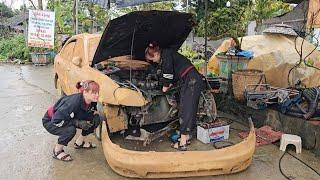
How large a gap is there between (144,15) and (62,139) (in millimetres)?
2176

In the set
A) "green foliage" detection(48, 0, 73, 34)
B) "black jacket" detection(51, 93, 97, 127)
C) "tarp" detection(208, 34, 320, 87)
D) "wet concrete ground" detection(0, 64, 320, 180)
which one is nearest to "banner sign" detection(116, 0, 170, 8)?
"tarp" detection(208, 34, 320, 87)

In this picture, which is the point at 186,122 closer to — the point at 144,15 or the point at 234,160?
the point at 234,160

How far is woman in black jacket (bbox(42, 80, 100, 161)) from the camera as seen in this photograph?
461 cm

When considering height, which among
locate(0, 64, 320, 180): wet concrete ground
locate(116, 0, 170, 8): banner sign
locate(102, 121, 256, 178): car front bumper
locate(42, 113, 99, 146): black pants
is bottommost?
locate(0, 64, 320, 180): wet concrete ground

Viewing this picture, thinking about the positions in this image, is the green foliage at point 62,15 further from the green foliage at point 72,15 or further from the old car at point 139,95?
the old car at point 139,95

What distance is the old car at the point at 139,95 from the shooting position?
4273mm

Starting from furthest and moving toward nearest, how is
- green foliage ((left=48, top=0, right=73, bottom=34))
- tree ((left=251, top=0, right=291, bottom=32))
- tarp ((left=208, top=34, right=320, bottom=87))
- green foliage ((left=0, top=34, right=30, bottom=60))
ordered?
green foliage ((left=0, top=34, right=30, bottom=60))
green foliage ((left=48, top=0, right=73, bottom=34))
tree ((left=251, top=0, right=291, bottom=32))
tarp ((left=208, top=34, right=320, bottom=87))

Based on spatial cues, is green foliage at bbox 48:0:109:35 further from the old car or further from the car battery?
the car battery

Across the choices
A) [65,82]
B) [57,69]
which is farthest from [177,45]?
[57,69]

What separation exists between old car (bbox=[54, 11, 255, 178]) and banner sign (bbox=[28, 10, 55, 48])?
352 inches

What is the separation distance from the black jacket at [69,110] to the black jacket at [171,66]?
1.28 meters

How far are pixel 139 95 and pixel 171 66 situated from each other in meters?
0.81

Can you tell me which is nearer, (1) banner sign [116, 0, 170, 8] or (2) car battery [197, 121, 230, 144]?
(2) car battery [197, 121, 230, 144]

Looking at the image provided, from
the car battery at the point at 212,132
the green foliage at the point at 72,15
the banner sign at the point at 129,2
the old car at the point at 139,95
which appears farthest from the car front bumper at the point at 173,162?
the green foliage at the point at 72,15
